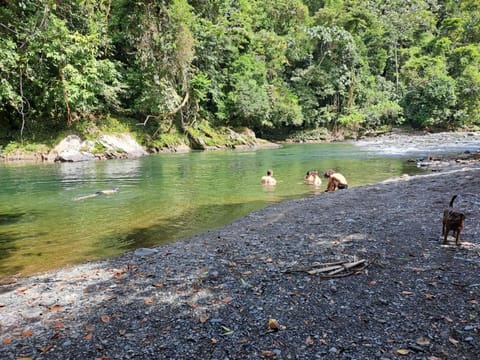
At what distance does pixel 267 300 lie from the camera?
15.0ft

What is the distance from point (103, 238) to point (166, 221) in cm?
204

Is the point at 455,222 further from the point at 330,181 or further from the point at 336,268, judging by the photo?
the point at 330,181

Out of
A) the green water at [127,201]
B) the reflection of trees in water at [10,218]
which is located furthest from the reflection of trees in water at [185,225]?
the reflection of trees in water at [10,218]

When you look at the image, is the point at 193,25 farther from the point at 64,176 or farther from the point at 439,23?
the point at 439,23

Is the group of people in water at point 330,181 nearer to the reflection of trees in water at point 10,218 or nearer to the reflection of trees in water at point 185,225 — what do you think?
the reflection of trees in water at point 185,225

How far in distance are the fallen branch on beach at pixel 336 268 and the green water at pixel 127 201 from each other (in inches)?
173

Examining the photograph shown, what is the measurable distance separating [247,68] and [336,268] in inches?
1527

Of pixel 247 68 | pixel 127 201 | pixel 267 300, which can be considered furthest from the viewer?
pixel 247 68

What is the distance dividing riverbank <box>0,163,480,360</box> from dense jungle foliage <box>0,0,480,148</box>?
56.1 feet

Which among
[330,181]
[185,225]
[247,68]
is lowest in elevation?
[185,225]

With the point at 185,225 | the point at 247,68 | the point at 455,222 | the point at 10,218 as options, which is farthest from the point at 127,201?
the point at 247,68

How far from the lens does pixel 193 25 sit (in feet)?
117

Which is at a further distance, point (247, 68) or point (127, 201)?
point (247, 68)

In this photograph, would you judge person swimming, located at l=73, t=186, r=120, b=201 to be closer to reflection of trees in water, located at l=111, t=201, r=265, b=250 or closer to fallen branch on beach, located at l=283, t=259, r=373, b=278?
reflection of trees in water, located at l=111, t=201, r=265, b=250
